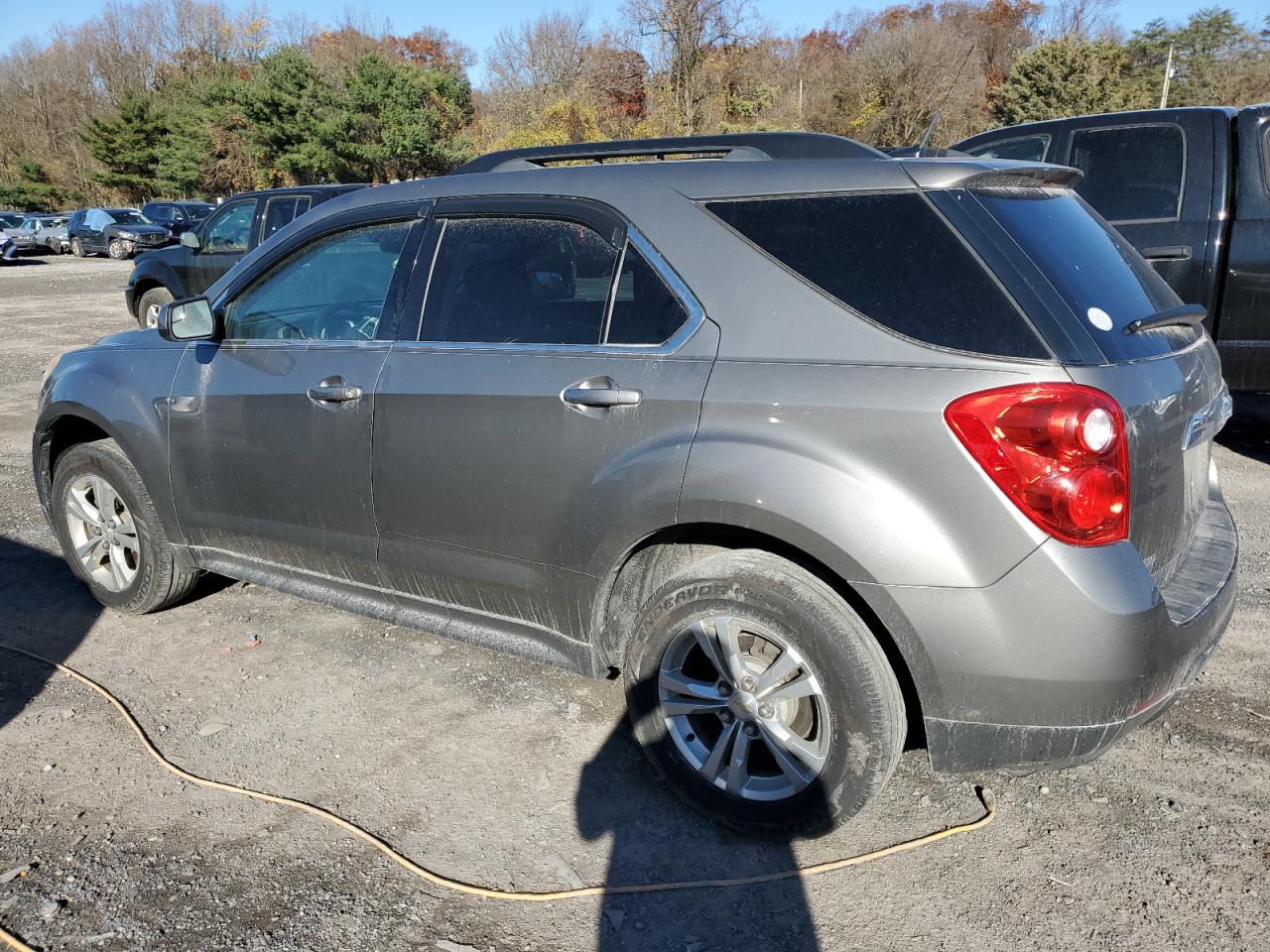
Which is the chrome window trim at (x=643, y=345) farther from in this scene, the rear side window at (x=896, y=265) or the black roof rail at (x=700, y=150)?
the black roof rail at (x=700, y=150)

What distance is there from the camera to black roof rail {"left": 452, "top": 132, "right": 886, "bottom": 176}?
2826 mm

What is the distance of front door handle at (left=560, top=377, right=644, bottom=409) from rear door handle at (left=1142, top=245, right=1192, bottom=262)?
4.78m

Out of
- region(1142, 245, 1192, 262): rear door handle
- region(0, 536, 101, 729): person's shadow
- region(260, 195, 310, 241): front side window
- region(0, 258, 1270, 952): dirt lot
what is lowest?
region(0, 536, 101, 729): person's shadow

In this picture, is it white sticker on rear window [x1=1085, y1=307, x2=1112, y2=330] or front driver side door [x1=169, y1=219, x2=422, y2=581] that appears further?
front driver side door [x1=169, y1=219, x2=422, y2=581]

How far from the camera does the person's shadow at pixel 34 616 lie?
3.81 meters

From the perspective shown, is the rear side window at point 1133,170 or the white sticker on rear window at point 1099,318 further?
the rear side window at point 1133,170

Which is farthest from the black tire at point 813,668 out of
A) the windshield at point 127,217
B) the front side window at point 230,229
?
the windshield at point 127,217

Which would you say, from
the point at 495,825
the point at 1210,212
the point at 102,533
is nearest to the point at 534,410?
the point at 495,825

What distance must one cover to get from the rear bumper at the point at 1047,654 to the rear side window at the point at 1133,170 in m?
4.64

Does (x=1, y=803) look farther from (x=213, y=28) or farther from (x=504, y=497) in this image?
(x=213, y=28)

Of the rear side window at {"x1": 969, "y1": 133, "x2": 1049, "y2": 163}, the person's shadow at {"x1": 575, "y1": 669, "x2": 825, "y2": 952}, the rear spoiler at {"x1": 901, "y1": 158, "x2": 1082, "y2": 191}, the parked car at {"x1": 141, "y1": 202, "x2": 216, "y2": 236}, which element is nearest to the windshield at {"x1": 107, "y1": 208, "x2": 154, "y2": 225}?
the parked car at {"x1": 141, "y1": 202, "x2": 216, "y2": 236}

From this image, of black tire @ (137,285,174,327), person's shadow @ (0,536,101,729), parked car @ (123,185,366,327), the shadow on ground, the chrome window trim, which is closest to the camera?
the chrome window trim

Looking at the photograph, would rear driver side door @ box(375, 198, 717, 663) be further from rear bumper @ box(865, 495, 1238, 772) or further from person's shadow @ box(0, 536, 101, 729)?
person's shadow @ box(0, 536, 101, 729)

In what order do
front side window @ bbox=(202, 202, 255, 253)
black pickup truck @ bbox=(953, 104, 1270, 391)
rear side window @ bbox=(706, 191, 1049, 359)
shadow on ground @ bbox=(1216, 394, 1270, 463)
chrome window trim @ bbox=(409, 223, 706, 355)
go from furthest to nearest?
front side window @ bbox=(202, 202, 255, 253)
shadow on ground @ bbox=(1216, 394, 1270, 463)
black pickup truck @ bbox=(953, 104, 1270, 391)
chrome window trim @ bbox=(409, 223, 706, 355)
rear side window @ bbox=(706, 191, 1049, 359)
